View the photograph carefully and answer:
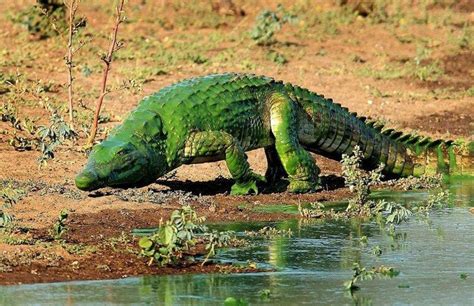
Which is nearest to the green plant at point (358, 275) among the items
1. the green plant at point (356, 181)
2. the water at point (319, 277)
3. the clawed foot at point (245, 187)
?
the water at point (319, 277)

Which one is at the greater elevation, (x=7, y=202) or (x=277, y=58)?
(x=277, y=58)

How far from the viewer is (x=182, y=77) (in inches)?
652

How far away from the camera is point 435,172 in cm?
1273

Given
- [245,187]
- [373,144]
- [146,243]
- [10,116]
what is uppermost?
[10,116]

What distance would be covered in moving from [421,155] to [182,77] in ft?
15.1

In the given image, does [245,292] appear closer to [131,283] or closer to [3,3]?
[131,283]

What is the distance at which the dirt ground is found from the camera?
9008 millimetres

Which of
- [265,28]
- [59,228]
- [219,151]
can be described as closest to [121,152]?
[219,151]

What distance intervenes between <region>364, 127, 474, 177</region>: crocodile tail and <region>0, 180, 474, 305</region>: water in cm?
240

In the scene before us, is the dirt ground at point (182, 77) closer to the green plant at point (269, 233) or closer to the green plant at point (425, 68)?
the green plant at point (425, 68)

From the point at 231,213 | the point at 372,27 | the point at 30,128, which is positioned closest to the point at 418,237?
the point at 231,213

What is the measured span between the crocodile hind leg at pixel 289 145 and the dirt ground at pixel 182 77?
222 millimetres

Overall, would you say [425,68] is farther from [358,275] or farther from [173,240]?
[358,275]

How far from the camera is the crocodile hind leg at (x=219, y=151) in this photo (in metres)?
10.9
